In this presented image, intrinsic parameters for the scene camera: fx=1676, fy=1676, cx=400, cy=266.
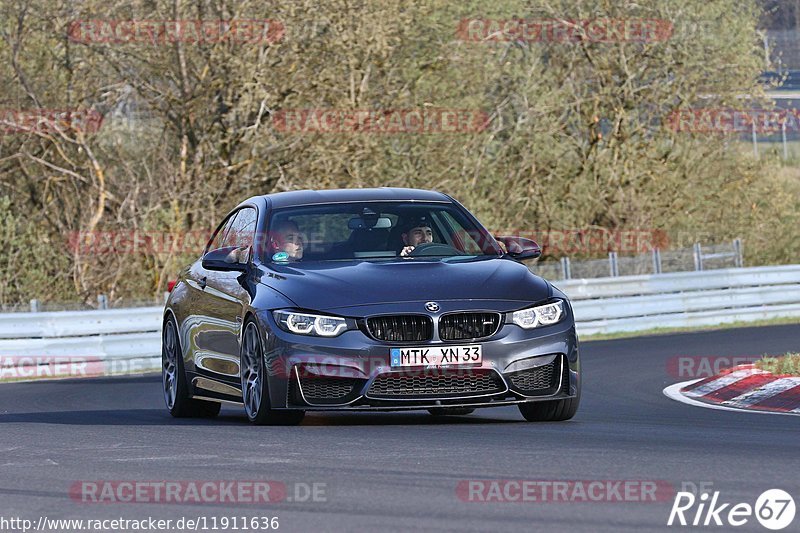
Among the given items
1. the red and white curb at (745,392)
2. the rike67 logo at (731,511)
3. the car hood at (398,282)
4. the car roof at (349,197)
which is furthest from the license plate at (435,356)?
the rike67 logo at (731,511)

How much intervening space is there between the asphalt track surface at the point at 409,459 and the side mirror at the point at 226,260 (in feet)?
3.37

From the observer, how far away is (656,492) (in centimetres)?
673

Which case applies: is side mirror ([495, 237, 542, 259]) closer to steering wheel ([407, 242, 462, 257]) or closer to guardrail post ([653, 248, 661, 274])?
steering wheel ([407, 242, 462, 257])

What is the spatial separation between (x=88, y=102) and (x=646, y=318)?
10458mm

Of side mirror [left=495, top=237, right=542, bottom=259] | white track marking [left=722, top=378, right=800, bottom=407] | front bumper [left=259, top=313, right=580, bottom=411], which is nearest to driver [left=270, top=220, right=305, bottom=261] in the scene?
front bumper [left=259, top=313, right=580, bottom=411]

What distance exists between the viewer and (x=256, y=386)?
10.3 metres

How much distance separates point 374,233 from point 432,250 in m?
0.40

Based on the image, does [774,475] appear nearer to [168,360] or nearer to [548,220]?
[168,360]

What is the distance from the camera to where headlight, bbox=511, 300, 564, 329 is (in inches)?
392

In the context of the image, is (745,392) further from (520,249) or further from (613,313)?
(613,313)

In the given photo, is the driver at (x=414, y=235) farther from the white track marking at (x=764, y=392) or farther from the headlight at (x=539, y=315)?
the white track marking at (x=764, y=392)

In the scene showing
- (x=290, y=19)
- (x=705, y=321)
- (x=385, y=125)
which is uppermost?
(x=290, y=19)

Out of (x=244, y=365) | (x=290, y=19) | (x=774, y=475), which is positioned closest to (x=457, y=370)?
(x=244, y=365)

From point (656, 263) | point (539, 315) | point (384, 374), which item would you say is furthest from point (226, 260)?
point (656, 263)
